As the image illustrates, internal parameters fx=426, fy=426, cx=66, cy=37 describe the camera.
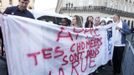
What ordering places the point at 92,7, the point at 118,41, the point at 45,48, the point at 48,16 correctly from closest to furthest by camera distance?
the point at 45,48, the point at 118,41, the point at 48,16, the point at 92,7

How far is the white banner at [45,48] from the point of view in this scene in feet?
19.5

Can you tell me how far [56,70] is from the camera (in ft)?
23.6

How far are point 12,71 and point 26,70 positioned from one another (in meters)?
0.36

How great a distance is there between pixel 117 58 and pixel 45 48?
5529 mm

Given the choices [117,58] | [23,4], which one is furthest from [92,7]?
[23,4]

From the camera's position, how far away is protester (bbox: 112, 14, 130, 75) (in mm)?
11766

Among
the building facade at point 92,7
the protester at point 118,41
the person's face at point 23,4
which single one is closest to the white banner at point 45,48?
the person's face at point 23,4

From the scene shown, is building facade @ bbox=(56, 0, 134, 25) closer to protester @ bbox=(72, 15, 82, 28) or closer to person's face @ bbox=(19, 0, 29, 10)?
protester @ bbox=(72, 15, 82, 28)

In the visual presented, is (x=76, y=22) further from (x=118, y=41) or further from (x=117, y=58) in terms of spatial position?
(x=117, y=58)

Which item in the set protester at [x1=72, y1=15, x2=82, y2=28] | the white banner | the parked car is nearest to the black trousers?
protester at [x1=72, y1=15, x2=82, y2=28]

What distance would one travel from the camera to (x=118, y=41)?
11.9 meters

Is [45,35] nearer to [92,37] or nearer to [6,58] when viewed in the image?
[6,58]

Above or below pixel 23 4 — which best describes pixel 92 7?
below

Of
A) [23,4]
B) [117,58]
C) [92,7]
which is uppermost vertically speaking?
[23,4]
